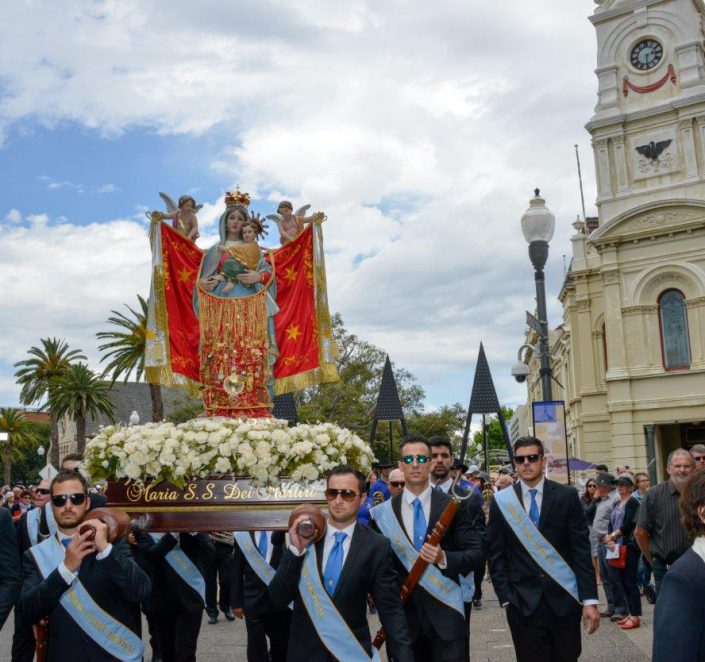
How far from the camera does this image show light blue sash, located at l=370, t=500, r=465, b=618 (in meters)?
5.67

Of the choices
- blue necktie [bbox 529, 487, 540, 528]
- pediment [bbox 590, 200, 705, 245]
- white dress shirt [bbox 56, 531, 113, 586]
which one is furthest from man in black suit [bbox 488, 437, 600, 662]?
pediment [bbox 590, 200, 705, 245]

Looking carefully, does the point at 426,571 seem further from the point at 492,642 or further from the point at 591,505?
the point at 591,505

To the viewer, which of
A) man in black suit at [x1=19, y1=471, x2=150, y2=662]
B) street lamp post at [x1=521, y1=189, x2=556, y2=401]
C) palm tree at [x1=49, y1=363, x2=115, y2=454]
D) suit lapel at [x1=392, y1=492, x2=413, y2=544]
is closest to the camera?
man in black suit at [x1=19, y1=471, x2=150, y2=662]

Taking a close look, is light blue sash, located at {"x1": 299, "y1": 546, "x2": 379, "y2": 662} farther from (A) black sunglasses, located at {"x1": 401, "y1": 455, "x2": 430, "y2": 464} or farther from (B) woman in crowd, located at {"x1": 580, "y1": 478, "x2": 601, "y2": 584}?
(B) woman in crowd, located at {"x1": 580, "y1": 478, "x2": 601, "y2": 584}

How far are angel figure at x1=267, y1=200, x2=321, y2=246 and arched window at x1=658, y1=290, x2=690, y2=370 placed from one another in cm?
2697

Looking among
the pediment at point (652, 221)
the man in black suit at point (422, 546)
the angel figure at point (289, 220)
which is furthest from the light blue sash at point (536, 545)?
the pediment at point (652, 221)

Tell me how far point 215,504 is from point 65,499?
1863mm

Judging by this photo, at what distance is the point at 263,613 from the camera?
6.86m

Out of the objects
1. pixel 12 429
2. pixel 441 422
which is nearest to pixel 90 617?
pixel 441 422

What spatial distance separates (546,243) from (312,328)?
4.58 meters

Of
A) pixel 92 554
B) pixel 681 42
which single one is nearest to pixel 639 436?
pixel 681 42

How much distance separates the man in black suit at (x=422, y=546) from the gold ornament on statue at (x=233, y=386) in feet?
9.70

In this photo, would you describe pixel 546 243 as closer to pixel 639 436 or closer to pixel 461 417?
pixel 639 436

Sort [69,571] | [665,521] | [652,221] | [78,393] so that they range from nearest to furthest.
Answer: [69,571] → [665,521] → [652,221] → [78,393]
